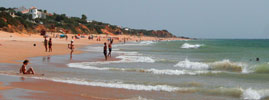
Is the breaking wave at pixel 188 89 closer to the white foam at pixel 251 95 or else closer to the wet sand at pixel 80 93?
the white foam at pixel 251 95

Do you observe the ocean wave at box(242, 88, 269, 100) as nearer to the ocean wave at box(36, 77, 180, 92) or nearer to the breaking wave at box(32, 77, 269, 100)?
the breaking wave at box(32, 77, 269, 100)

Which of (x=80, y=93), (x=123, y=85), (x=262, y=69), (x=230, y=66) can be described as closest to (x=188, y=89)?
(x=123, y=85)

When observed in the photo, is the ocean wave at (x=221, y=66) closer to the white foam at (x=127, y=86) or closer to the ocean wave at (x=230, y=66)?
the ocean wave at (x=230, y=66)

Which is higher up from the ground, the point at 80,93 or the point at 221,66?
the point at 80,93

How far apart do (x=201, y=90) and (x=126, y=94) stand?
2357mm

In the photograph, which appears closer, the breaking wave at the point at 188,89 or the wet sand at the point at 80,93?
the wet sand at the point at 80,93

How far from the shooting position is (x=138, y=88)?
1016 centimetres

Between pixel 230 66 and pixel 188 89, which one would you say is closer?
pixel 188 89

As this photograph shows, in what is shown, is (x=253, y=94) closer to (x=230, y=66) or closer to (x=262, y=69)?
(x=262, y=69)

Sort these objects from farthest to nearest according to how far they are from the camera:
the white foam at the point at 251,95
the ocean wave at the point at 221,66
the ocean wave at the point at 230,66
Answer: the ocean wave at the point at 221,66
the ocean wave at the point at 230,66
the white foam at the point at 251,95

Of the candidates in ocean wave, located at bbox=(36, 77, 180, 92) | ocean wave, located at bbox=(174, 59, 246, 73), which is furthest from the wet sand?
ocean wave, located at bbox=(174, 59, 246, 73)

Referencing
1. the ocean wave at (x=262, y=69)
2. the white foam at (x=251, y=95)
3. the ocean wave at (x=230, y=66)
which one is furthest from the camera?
the ocean wave at (x=230, y=66)

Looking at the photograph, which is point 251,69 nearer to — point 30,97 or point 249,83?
point 249,83

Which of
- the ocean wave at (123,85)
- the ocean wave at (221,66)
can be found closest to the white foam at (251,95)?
the ocean wave at (123,85)
